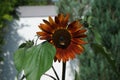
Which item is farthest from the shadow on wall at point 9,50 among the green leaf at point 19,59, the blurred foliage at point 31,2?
the green leaf at point 19,59

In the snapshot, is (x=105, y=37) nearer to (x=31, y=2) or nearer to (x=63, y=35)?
(x=63, y=35)

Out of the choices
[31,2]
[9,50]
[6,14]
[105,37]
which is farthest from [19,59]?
[31,2]

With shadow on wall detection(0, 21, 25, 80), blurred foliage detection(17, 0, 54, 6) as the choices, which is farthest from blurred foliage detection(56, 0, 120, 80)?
blurred foliage detection(17, 0, 54, 6)

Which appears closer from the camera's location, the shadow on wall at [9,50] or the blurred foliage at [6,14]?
the blurred foliage at [6,14]

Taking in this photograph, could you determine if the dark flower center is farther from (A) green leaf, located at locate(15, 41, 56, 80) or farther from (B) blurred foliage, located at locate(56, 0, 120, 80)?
(B) blurred foliage, located at locate(56, 0, 120, 80)

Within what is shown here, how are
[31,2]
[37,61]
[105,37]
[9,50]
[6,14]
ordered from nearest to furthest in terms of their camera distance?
[37,61] → [105,37] → [6,14] → [9,50] → [31,2]

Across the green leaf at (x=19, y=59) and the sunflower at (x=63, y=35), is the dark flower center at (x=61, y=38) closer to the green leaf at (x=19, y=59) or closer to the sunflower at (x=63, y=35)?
the sunflower at (x=63, y=35)

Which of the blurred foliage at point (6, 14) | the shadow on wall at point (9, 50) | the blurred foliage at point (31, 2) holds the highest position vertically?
the blurred foliage at point (31, 2)

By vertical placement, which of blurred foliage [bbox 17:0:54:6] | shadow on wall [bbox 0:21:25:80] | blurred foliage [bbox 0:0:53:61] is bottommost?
shadow on wall [bbox 0:21:25:80]
